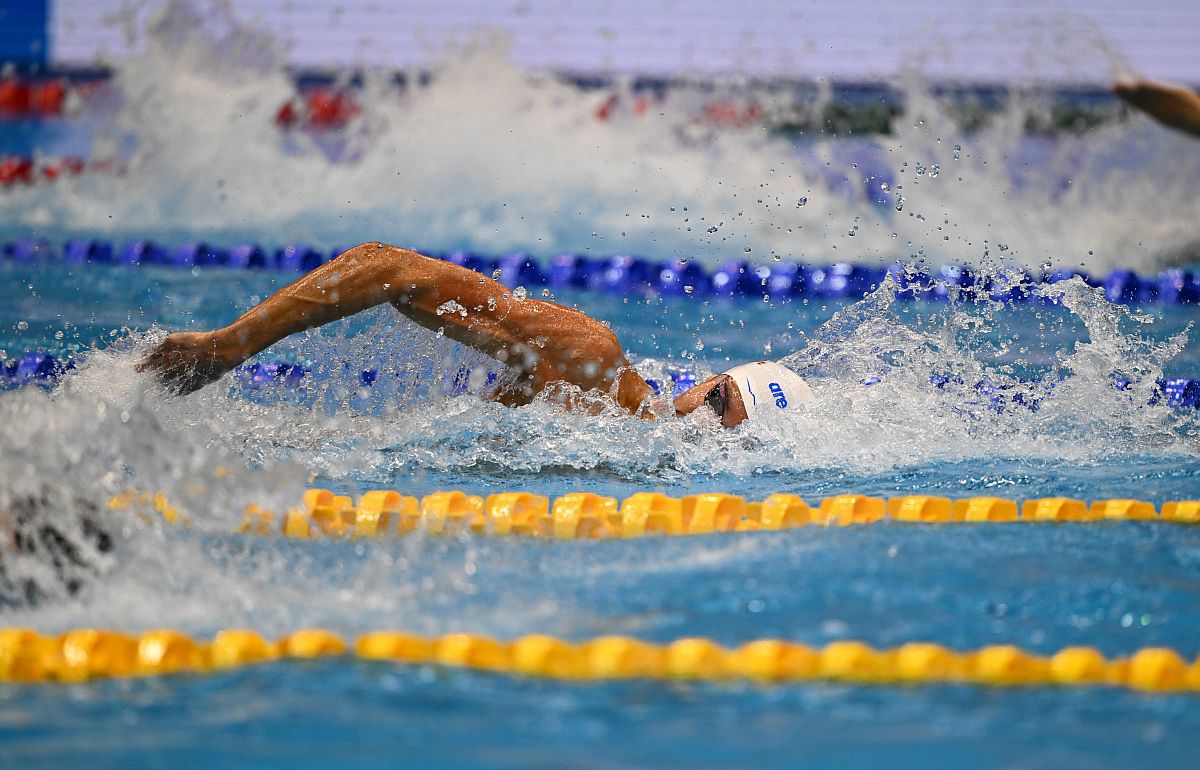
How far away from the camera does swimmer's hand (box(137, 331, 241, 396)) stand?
9.32 feet

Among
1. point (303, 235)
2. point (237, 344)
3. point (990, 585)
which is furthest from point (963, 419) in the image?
point (303, 235)

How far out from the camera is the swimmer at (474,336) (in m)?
2.89

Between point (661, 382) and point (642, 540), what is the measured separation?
1499mm

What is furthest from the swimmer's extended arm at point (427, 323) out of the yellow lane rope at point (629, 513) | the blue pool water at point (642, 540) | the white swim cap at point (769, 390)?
the yellow lane rope at point (629, 513)

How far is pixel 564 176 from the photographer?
836 centimetres

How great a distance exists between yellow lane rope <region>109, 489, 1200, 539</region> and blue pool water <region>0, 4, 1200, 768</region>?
0.09 meters

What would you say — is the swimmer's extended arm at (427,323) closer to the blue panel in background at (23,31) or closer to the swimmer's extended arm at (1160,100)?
the swimmer's extended arm at (1160,100)

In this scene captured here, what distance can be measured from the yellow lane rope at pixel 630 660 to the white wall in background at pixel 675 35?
826 cm

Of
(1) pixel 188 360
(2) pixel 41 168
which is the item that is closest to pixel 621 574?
(1) pixel 188 360

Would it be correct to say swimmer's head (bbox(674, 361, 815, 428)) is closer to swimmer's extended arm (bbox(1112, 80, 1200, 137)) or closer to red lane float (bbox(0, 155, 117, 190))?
swimmer's extended arm (bbox(1112, 80, 1200, 137))

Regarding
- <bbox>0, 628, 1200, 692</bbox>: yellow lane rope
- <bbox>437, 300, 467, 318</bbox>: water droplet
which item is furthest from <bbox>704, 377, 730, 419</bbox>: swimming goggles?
<bbox>0, 628, 1200, 692</bbox>: yellow lane rope

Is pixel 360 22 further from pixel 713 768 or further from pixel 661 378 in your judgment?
pixel 713 768

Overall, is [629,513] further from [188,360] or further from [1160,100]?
[1160,100]

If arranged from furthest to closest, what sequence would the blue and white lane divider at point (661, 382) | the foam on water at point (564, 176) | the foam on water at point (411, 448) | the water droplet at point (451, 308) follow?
the foam on water at point (564, 176), the blue and white lane divider at point (661, 382), the water droplet at point (451, 308), the foam on water at point (411, 448)
